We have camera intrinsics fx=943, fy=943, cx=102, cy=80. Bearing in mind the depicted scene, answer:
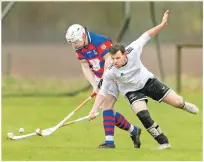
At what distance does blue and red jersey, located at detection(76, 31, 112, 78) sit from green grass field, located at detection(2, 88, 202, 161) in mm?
915

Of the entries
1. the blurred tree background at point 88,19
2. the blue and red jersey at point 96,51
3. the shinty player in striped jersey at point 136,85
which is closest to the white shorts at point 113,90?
the shinty player in striped jersey at point 136,85

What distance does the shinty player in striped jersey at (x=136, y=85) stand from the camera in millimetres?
9667

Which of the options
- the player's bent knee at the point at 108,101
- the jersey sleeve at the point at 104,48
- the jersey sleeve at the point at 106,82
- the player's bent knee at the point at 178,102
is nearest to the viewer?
the jersey sleeve at the point at 106,82

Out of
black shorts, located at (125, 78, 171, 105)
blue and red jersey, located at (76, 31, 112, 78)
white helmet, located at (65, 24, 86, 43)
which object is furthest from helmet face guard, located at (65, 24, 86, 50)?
black shorts, located at (125, 78, 171, 105)

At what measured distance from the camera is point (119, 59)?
31.5ft

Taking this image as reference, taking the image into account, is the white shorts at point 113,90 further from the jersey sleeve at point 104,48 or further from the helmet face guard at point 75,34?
the helmet face guard at point 75,34

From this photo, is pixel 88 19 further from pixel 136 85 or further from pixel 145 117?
pixel 145 117

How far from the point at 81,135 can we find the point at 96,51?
187 centimetres

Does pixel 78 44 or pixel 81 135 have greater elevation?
pixel 78 44

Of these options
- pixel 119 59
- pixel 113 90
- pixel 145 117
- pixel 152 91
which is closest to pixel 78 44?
pixel 113 90

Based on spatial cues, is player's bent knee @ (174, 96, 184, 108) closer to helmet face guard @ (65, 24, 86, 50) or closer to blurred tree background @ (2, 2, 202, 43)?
helmet face guard @ (65, 24, 86, 50)

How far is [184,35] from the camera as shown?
25672 millimetres

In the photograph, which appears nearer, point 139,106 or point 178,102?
point 139,106

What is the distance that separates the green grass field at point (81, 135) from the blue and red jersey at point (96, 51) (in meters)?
0.92
